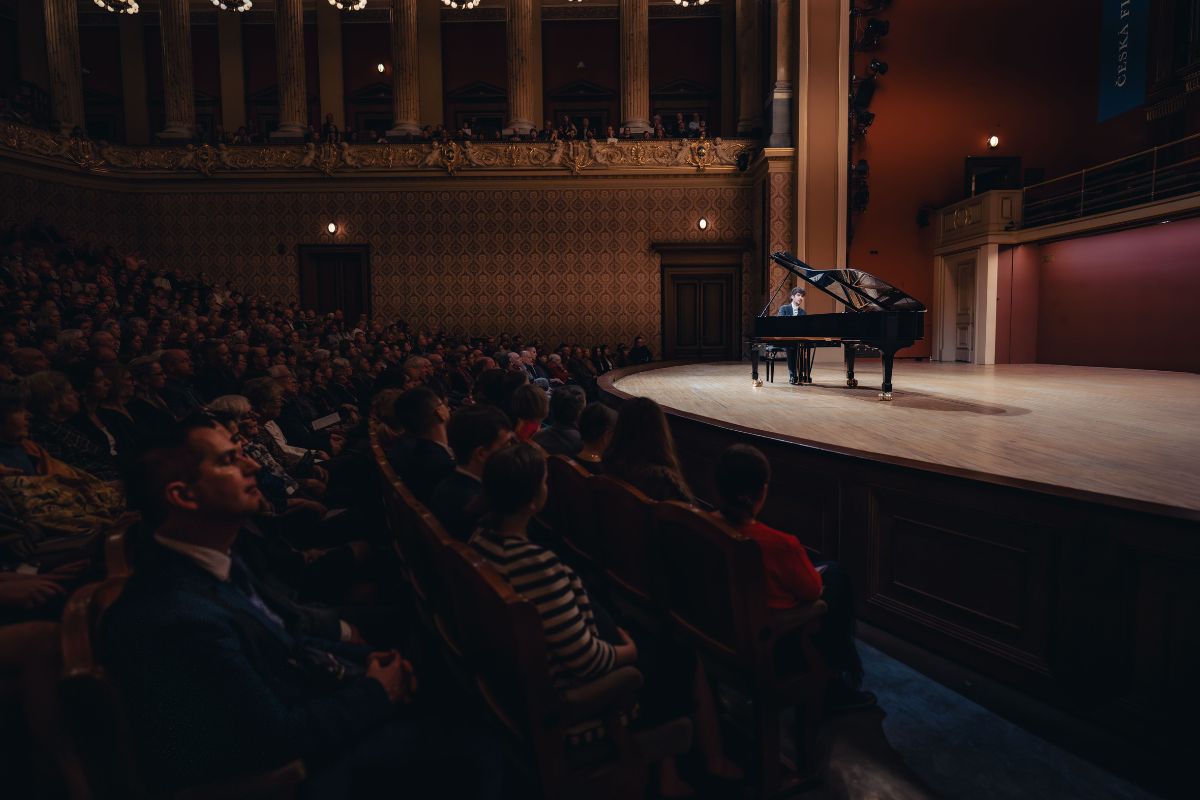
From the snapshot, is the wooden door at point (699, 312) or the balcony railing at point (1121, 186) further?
the wooden door at point (699, 312)

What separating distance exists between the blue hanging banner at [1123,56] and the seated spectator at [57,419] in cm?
1248

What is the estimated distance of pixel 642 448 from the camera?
1935 millimetres

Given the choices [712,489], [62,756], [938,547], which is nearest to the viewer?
[62,756]

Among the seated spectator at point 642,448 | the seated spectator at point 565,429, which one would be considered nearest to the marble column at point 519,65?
the seated spectator at point 565,429

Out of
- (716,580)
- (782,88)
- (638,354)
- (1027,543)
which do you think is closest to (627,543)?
(716,580)

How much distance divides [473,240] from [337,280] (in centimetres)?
251

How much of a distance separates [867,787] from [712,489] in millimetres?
1650

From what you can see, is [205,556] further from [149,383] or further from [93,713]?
[149,383]

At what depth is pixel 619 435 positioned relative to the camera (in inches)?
77.5

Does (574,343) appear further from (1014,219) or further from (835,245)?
(1014,219)

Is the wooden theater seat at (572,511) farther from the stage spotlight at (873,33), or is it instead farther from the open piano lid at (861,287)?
the stage spotlight at (873,33)

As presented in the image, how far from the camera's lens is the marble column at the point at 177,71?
11258 mm

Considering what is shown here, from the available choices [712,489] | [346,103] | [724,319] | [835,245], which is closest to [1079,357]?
[835,245]

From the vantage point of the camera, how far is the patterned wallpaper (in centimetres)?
1152
